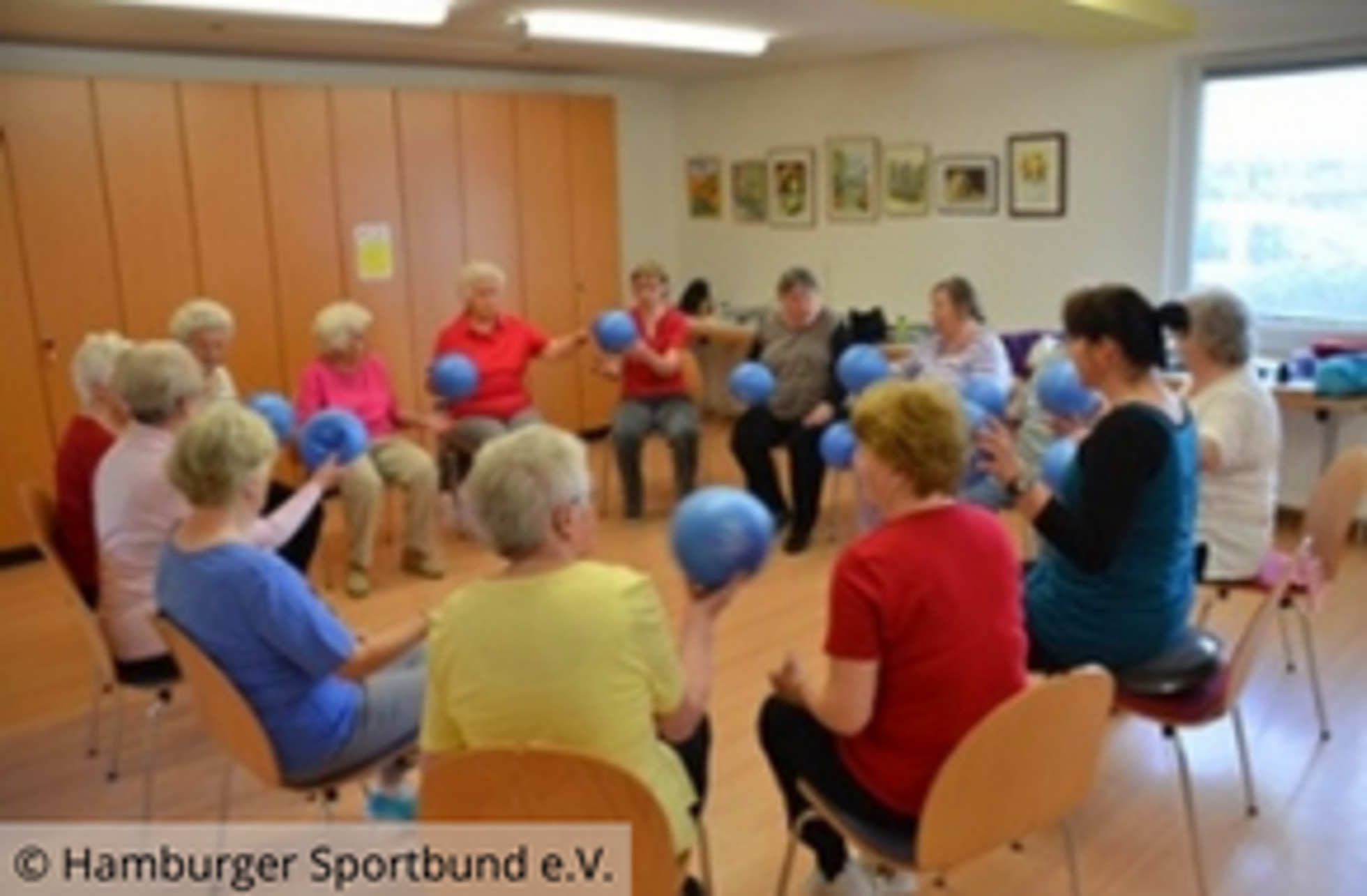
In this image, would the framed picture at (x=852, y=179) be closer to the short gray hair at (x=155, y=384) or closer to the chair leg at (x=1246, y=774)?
the chair leg at (x=1246, y=774)

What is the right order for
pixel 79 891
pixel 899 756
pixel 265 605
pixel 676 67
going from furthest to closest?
1. pixel 676 67
2. pixel 79 891
3. pixel 265 605
4. pixel 899 756

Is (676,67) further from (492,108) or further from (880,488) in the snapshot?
(880,488)

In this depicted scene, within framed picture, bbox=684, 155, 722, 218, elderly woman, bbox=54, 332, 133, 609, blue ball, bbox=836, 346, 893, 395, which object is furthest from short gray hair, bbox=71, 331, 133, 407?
framed picture, bbox=684, 155, 722, 218

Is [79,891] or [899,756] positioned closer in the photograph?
[899,756]

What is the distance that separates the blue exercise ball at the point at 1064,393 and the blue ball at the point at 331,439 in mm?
2244

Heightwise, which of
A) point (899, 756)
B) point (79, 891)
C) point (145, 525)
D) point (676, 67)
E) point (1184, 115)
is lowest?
point (79, 891)

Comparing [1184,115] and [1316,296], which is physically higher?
[1184,115]

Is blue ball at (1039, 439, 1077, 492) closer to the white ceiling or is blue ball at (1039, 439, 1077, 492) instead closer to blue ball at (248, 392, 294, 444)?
the white ceiling

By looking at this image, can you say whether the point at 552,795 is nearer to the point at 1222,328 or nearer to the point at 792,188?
the point at 1222,328

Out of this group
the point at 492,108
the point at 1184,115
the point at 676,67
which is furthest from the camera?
the point at 676,67

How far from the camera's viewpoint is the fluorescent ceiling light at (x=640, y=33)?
4832mm

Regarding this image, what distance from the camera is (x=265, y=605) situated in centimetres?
200

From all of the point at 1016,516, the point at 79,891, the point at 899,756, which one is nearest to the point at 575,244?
the point at 1016,516

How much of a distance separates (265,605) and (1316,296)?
184 inches
